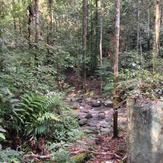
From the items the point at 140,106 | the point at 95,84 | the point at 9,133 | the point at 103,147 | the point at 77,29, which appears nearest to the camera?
the point at 140,106

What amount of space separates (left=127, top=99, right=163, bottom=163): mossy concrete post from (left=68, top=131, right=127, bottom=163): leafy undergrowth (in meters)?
0.56

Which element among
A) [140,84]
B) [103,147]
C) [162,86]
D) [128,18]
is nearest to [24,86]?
[103,147]

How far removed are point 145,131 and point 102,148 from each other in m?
1.72

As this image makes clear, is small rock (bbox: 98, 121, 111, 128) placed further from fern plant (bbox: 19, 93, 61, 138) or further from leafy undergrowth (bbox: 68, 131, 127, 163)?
fern plant (bbox: 19, 93, 61, 138)

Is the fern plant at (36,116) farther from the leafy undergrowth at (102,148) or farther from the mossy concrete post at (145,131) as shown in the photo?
the mossy concrete post at (145,131)

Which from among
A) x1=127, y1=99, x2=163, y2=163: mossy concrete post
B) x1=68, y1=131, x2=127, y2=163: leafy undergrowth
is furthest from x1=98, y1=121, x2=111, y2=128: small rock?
x1=127, y1=99, x2=163, y2=163: mossy concrete post

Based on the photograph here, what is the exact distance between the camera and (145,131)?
4020 mm

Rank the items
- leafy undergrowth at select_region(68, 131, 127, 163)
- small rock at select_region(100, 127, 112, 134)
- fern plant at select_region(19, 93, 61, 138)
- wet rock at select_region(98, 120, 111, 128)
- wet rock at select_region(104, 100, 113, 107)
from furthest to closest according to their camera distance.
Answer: wet rock at select_region(104, 100, 113, 107), wet rock at select_region(98, 120, 111, 128), small rock at select_region(100, 127, 112, 134), fern plant at select_region(19, 93, 61, 138), leafy undergrowth at select_region(68, 131, 127, 163)

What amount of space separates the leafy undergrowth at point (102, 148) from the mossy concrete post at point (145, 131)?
0.56 metres

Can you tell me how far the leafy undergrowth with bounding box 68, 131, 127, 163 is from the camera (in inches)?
192

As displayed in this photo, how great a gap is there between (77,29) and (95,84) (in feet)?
17.8

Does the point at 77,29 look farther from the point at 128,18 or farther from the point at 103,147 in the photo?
the point at 103,147

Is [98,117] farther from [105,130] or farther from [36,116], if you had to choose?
[36,116]

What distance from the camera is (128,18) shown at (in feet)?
59.2
